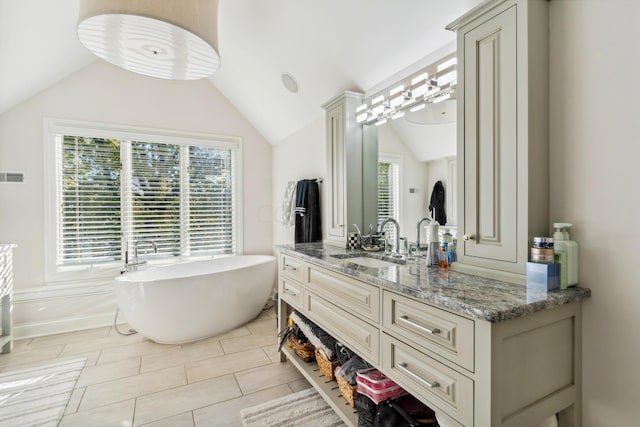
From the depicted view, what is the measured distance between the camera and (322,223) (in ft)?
10.6

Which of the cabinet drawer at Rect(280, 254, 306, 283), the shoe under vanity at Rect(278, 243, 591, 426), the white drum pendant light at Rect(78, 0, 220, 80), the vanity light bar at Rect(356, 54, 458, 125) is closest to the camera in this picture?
the shoe under vanity at Rect(278, 243, 591, 426)

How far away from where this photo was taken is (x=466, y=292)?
1.16m

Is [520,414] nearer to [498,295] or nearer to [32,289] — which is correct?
[498,295]

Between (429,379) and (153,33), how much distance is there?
6.83 ft

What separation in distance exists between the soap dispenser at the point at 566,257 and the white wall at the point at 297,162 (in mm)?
1977

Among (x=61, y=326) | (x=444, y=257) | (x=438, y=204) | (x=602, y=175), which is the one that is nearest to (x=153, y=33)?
(x=438, y=204)

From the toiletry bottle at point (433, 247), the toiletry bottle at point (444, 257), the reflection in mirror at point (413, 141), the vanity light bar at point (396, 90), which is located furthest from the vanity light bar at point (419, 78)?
the toiletry bottle at point (444, 257)

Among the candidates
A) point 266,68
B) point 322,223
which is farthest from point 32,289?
point 266,68

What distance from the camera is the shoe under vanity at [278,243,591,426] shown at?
0.99 metres

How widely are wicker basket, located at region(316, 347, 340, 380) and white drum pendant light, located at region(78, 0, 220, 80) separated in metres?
2.02

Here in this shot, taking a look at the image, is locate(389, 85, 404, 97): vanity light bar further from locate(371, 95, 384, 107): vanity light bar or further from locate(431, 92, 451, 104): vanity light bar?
locate(431, 92, 451, 104): vanity light bar

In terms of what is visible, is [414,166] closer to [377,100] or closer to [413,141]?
[413,141]

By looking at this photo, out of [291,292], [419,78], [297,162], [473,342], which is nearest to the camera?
[473,342]

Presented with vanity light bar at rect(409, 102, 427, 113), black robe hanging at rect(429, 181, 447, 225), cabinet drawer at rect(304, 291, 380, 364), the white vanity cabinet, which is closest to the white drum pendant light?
the white vanity cabinet
